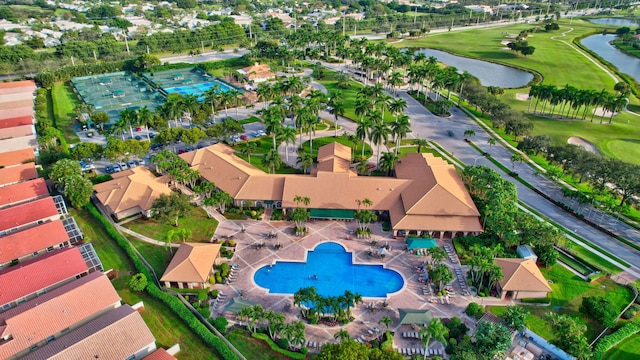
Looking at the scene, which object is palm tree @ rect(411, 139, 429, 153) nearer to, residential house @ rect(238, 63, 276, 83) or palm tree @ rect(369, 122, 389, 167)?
palm tree @ rect(369, 122, 389, 167)

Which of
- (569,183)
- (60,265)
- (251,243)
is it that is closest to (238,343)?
(251,243)

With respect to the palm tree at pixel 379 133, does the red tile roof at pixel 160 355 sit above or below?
below

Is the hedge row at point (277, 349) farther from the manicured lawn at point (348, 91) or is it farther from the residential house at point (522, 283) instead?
the manicured lawn at point (348, 91)

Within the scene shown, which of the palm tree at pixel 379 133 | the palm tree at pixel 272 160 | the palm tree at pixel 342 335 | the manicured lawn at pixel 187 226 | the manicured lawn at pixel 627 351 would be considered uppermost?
the palm tree at pixel 379 133

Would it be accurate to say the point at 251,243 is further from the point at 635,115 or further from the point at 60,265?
the point at 635,115

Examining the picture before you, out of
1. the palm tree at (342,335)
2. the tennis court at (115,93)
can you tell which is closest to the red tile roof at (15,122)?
the tennis court at (115,93)

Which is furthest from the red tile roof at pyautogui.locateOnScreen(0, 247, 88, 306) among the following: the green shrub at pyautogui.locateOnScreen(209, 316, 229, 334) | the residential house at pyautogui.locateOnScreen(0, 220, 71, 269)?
the green shrub at pyautogui.locateOnScreen(209, 316, 229, 334)
